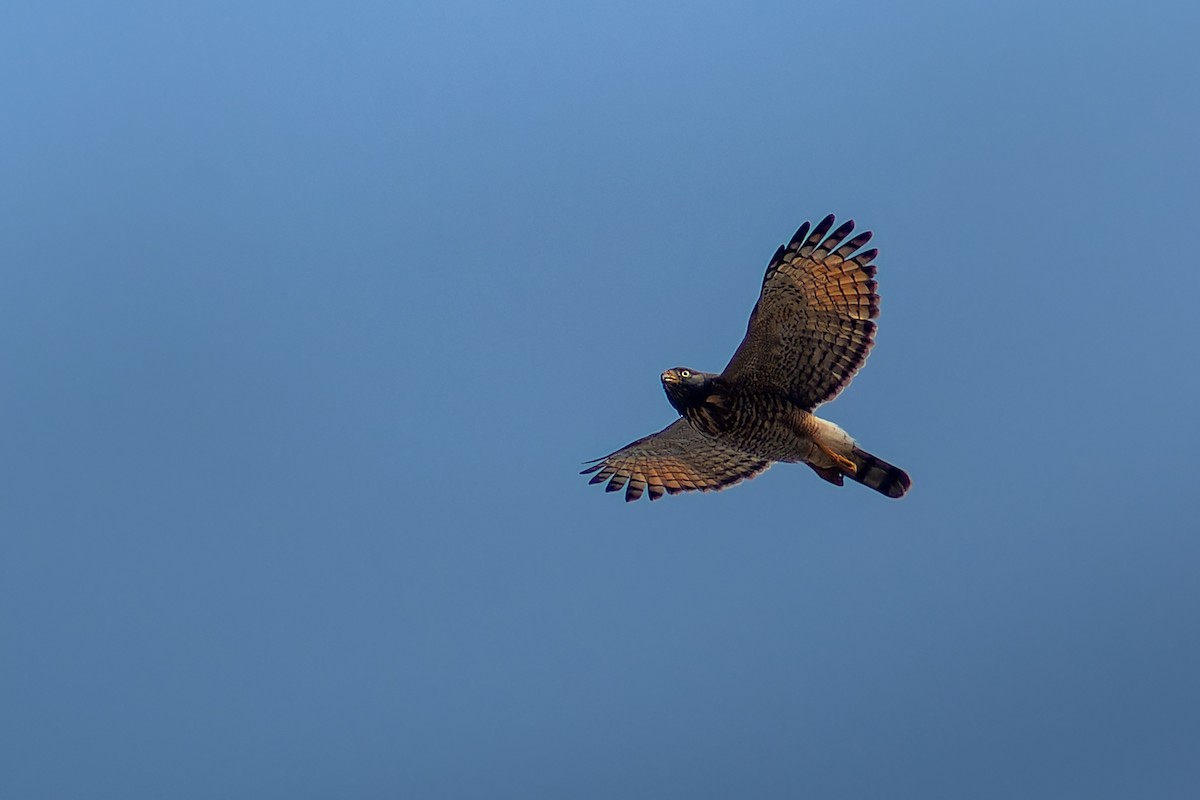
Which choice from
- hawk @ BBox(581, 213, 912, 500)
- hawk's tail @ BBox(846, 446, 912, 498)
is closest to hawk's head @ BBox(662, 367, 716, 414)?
hawk @ BBox(581, 213, 912, 500)

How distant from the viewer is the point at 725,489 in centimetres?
1298

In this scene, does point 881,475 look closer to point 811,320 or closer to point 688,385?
point 811,320

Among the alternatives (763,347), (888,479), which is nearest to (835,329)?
(763,347)

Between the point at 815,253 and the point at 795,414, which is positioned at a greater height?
the point at 815,253

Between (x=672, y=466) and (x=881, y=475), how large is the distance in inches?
78.9

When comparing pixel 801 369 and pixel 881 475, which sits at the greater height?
pixel 801 369

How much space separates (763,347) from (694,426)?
34.0 inches

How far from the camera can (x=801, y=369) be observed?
38.0 feet

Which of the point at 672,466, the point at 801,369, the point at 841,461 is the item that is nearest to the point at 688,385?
the point at 801,369

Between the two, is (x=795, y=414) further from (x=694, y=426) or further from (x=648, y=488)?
(x=648, y=488)

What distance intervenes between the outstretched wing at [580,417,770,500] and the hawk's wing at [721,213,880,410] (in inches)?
48.5

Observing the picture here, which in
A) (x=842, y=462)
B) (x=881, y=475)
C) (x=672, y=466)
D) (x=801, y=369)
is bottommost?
(x=881, y=475)

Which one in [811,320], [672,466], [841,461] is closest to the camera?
[811,320]

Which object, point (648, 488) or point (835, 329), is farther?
point (648, 488)
